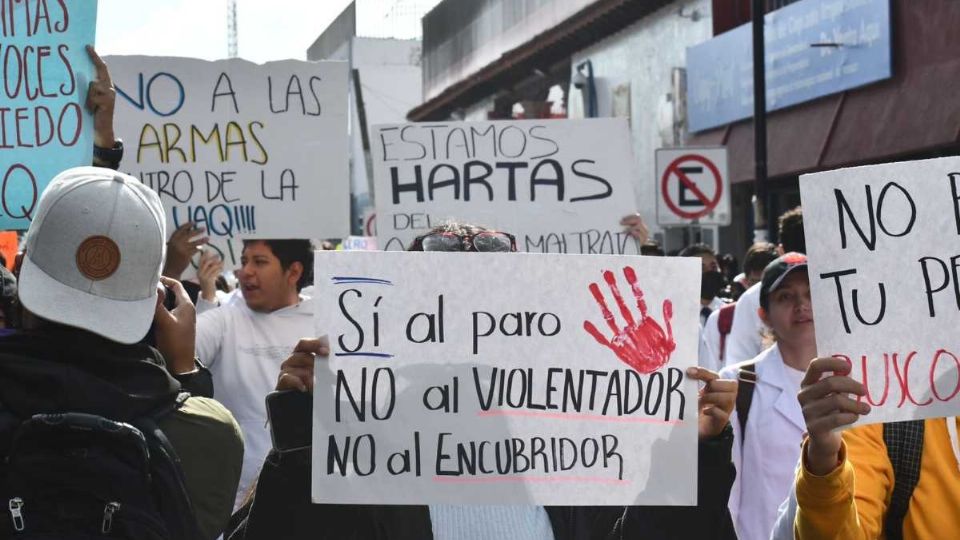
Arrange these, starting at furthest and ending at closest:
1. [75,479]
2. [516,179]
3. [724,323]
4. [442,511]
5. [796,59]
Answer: [796,59] < [724,323] < [516,179] < [442,511] < [75,479]

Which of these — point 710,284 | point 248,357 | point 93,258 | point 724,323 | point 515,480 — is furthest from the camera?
point 710,284

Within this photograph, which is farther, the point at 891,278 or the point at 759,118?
the point at 759,118

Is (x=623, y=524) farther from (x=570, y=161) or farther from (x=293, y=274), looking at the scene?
(x=570, y=161)

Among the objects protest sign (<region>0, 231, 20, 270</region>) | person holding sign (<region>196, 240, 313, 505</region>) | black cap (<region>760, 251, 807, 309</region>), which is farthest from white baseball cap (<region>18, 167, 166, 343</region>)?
protest sign (<region>0, 231, 20, 270</region>)

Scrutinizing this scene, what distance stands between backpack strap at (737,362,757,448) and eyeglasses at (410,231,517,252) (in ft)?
4.05

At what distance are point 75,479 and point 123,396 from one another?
172 mm

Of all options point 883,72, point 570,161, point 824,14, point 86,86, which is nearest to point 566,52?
point 824,14

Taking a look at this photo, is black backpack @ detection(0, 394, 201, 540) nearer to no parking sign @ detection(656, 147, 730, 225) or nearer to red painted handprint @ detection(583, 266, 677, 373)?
red painted handprint @ detection(583, 266, 677, 373)

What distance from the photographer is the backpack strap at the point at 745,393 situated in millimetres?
4574

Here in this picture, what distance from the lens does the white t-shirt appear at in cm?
573

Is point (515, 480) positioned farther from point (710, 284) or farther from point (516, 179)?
point (710, 284)

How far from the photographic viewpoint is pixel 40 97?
4988mm

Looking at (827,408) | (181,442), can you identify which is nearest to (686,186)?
(827,408)

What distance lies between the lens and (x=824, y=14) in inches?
835
